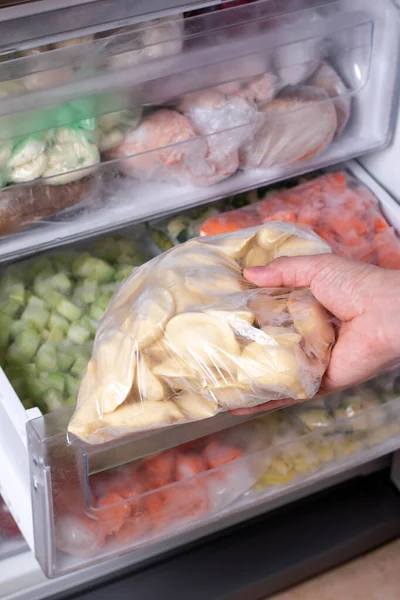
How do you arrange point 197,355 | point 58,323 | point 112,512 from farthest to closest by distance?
point 58,323
point 112,512
point 197,355

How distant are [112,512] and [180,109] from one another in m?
0.59

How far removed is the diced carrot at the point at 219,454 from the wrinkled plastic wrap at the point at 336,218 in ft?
1.35

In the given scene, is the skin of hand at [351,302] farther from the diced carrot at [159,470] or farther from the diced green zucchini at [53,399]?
the diced green zucchini at [53,399]

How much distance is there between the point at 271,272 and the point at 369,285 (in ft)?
0.42

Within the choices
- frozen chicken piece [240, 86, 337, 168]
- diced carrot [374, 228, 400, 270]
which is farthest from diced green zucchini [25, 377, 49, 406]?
diced carrot [374, 228, 400, 270]

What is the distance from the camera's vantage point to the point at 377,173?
4.89 feet

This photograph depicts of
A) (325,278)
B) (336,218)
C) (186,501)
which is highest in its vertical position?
(325,278)

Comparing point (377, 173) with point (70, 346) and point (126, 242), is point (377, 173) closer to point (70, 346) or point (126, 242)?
point (126, 242)

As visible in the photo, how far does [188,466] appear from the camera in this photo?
3.59ft

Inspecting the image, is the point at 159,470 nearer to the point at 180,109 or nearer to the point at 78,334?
the point at 78,334

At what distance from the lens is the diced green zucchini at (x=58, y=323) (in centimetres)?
126

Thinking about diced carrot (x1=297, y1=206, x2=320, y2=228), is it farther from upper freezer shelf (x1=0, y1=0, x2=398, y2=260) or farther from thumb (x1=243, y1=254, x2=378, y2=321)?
thumb (x1=243, y1=254, x2=378, y2=321)

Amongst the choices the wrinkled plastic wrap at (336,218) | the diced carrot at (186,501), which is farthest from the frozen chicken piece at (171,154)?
the diced carrot at (186,501)

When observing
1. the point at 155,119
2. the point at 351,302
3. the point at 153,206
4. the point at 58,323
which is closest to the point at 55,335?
the point at 58,323
